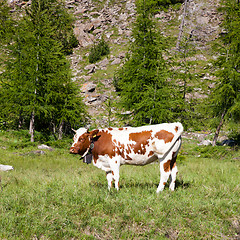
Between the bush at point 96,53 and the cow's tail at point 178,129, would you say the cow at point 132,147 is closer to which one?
the cow's tail at point 178,129

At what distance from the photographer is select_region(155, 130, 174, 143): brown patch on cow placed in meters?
5.88

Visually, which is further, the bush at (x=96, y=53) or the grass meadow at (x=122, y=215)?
the bush at (x=96, y=53)

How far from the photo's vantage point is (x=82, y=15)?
179ft

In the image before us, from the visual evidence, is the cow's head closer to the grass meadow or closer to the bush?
the grass meadow

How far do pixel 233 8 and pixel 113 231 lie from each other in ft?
69.7

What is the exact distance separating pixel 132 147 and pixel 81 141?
1412 millimetres

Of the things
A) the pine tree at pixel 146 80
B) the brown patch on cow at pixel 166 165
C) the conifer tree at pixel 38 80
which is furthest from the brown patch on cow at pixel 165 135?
the conifer tree at pixel 38 80

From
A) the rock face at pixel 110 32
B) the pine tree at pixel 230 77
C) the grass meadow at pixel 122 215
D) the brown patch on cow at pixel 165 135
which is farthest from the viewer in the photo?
the rock face at pixel 110 32

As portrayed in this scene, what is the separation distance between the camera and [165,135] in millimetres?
5910

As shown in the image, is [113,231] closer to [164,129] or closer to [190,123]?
[164,129]

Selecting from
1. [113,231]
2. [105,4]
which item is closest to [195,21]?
[105,4]

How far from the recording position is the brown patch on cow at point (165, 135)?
5.88 meters

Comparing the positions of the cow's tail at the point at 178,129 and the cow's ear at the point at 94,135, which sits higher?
the cow's tail at the point at 178,129

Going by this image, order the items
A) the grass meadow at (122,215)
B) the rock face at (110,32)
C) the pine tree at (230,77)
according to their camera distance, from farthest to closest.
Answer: the rock face at (110,32)
the pine tree at (230,77)
the grass meadow at (122,215)
